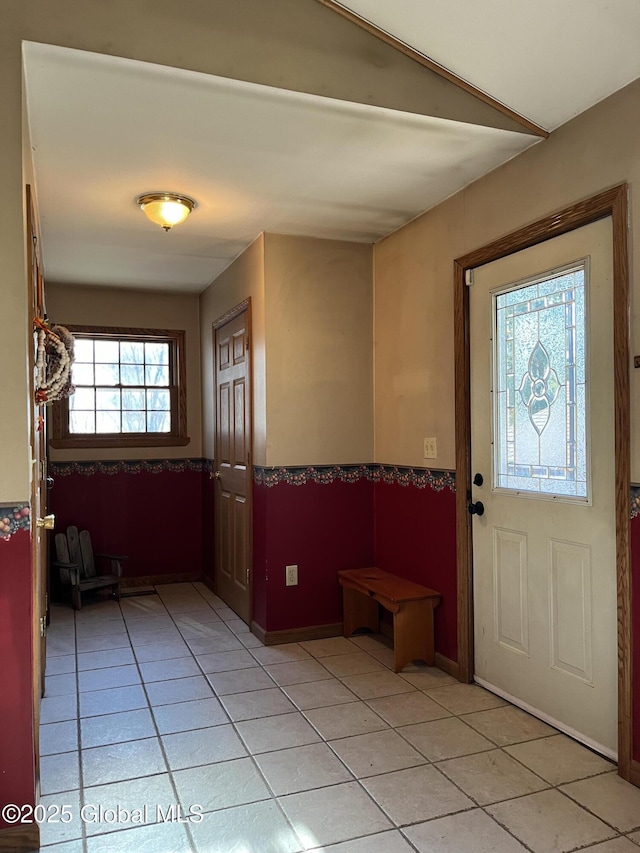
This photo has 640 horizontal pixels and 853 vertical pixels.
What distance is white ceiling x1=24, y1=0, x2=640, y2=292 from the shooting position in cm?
220

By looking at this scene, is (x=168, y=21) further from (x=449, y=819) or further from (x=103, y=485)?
(x=103, y=485)

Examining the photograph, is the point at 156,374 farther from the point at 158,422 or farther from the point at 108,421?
the point at 108,421

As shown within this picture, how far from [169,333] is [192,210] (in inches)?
86.5

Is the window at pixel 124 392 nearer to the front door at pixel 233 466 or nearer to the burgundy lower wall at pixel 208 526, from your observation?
the burgundy lower wall at pixel 208 526

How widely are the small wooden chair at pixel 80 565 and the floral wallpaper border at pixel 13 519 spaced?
290 cm

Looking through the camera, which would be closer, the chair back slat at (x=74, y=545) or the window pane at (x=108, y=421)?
the chair back slat at (x=74, y=545)

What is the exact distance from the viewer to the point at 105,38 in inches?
81.9

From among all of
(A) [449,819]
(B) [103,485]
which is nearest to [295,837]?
(A) [449,819]

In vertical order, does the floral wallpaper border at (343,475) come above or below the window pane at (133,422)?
below

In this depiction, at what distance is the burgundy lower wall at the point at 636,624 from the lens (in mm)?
2297

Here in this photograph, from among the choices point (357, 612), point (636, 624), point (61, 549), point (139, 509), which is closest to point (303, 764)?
point (636, 624)

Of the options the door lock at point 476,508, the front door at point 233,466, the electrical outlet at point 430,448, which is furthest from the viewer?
the front door at point 233,466

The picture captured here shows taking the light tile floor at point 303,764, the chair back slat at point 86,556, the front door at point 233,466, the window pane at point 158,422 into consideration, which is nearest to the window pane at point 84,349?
the window pane at point 158,422

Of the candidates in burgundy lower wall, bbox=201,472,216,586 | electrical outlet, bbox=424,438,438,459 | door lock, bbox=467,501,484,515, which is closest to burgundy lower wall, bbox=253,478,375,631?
electrical outlet, bbox=424,438,438,459
